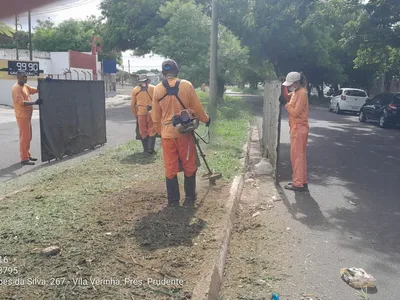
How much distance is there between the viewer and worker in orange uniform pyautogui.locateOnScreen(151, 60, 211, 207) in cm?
531

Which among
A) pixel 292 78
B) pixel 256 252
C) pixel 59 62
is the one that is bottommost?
pixel 256 252

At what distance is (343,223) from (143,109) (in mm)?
5002

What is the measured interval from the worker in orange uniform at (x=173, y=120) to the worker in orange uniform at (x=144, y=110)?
12.2 feet

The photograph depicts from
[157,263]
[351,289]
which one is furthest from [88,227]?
[351,289]

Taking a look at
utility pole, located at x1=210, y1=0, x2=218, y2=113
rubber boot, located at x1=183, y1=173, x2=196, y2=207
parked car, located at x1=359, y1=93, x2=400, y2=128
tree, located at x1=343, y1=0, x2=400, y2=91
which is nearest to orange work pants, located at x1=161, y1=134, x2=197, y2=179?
rubber boot, located at x1=183, y1=173, x2=196, y2=207

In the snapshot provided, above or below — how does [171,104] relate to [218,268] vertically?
→ above

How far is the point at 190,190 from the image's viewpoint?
5621mm

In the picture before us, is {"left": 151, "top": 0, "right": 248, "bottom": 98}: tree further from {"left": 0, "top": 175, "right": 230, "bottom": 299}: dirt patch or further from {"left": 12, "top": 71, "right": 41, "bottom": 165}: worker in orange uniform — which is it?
{"left": 0, "top": 175, "right": 230, "bottom": 299}: dirt patch

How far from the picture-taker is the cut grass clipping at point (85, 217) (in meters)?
3.58

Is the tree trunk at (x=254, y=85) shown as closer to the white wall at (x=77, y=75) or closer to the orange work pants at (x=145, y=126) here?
the white wall at (x=77, y=75)

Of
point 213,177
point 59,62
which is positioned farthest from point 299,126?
point 59,62

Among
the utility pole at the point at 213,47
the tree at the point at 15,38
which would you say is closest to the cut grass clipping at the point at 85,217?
the tree at the point at 15,38

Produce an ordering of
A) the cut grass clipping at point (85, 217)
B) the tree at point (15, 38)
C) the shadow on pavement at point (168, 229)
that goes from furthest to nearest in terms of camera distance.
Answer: the shadow on pavement at point (168, 229)
the cut grass clipping at point (85, 217)
the tree at point (15, 38)

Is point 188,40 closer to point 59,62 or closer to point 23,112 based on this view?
point 59,62
